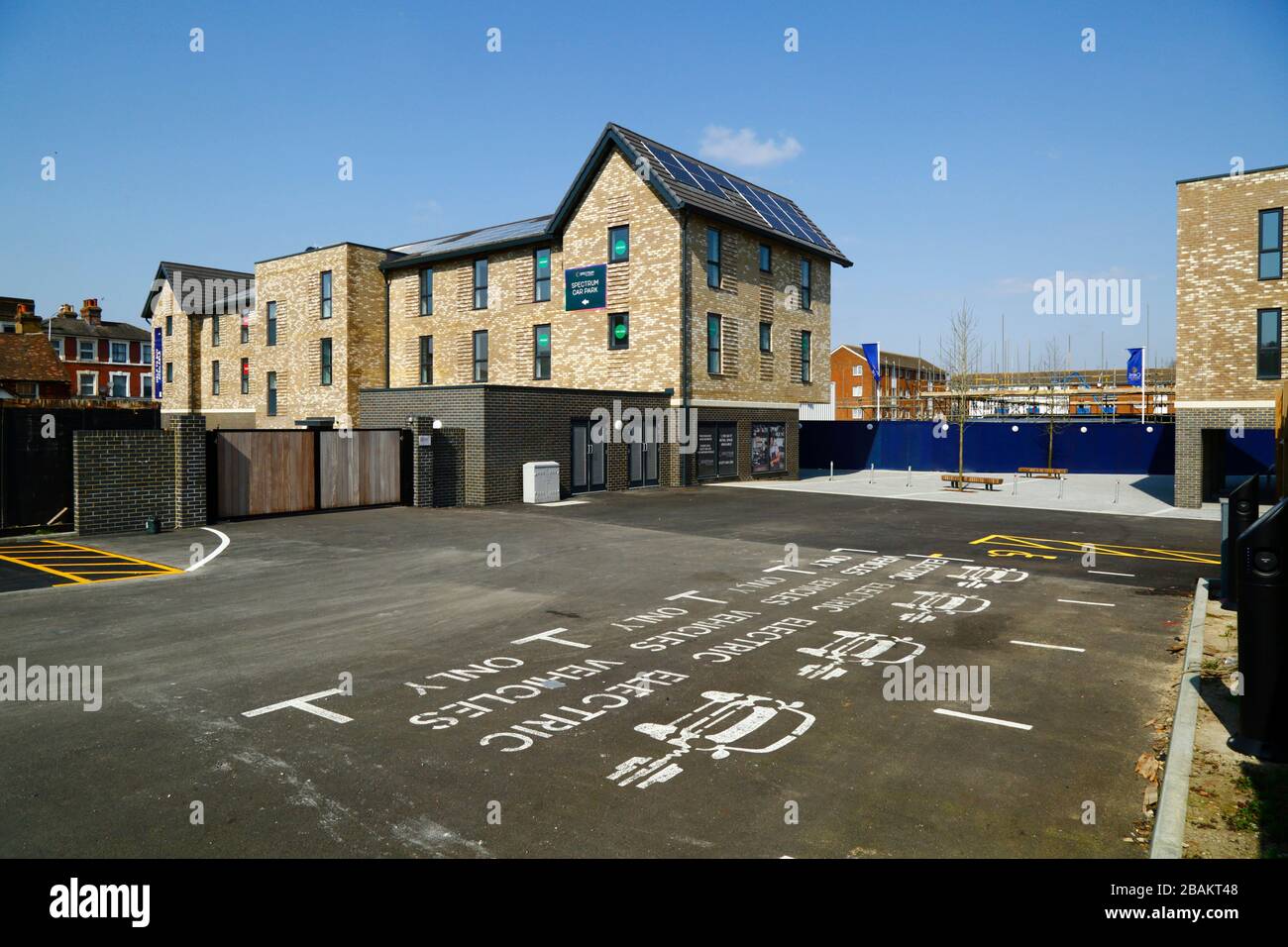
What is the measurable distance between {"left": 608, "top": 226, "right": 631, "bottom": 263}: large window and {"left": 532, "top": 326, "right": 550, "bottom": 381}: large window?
4385 mm

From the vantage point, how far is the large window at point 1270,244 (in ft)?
76.1

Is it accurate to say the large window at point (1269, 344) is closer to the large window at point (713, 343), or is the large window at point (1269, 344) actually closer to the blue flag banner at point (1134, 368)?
the large window at point (713, 343)

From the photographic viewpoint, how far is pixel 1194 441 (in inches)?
961

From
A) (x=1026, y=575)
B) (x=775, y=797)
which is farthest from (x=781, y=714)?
(x=1026, y=575)

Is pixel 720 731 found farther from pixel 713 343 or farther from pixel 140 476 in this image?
pixel 713 343

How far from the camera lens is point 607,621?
32.8 ft

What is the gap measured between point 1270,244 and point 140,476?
1220 inches

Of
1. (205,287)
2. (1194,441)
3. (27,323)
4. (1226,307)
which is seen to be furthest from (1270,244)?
(27,323)

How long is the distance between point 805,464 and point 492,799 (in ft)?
148

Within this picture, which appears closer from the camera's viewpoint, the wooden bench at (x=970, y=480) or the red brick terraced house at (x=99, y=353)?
the wooden bench at (x=970, y=480)

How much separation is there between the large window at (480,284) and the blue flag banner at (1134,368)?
146 ft

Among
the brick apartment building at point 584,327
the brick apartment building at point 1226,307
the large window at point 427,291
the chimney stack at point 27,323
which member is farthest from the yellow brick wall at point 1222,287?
the chimney stack at point 27,323

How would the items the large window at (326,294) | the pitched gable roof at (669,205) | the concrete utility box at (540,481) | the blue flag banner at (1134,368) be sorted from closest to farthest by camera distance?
the concrete utility box at (540,481) < the pitched gable roof at (669,205) < the large window at (326,294) < the blue flag banner at (1134,368)

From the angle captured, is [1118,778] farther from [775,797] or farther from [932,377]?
[932,377]
